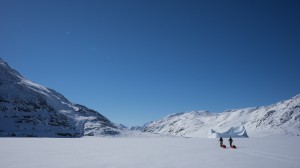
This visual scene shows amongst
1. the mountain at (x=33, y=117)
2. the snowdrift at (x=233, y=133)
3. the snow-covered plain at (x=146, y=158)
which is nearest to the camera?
the snow-covered plain at (x=146, y=158)

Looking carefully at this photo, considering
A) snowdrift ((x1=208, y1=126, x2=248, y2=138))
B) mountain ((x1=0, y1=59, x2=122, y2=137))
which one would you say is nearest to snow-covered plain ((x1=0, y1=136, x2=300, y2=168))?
mountain ((x1=0, y1=59, x2=122, y2=137))

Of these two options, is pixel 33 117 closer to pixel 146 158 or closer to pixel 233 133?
pixel 233 133

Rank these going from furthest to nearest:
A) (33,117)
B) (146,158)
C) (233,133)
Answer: (233,133), (33,117), (146,158)

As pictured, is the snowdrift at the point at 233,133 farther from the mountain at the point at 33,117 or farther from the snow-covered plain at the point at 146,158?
the snow-covered plain at the point at 146,158

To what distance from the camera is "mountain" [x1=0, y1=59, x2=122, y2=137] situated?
134 meters

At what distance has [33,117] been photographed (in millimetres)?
149750

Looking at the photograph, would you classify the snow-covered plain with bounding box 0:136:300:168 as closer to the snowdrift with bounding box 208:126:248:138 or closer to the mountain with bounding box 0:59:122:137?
the mountain with bounding box 0:59:122:137

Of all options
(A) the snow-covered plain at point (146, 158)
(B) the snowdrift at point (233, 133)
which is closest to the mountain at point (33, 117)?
(B) the snowdrift at point (233, 133)

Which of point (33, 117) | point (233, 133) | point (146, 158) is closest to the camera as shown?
point (146, 158)

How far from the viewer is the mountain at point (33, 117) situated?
13450 centimetres

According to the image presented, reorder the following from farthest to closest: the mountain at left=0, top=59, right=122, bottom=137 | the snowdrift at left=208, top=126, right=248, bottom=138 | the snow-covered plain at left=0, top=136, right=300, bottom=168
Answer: the snowdrift at left=208, top=126, right=248, bottom=138, the mountain at left=0, top=59, right=122, bottom=137, the snow-covered plain at left=0, top=136, right=300, bottom=168

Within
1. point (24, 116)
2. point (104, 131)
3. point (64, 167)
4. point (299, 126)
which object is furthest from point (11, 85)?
point (299, 126)

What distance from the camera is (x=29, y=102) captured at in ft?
545

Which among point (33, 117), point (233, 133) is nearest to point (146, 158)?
point (33, 117)
